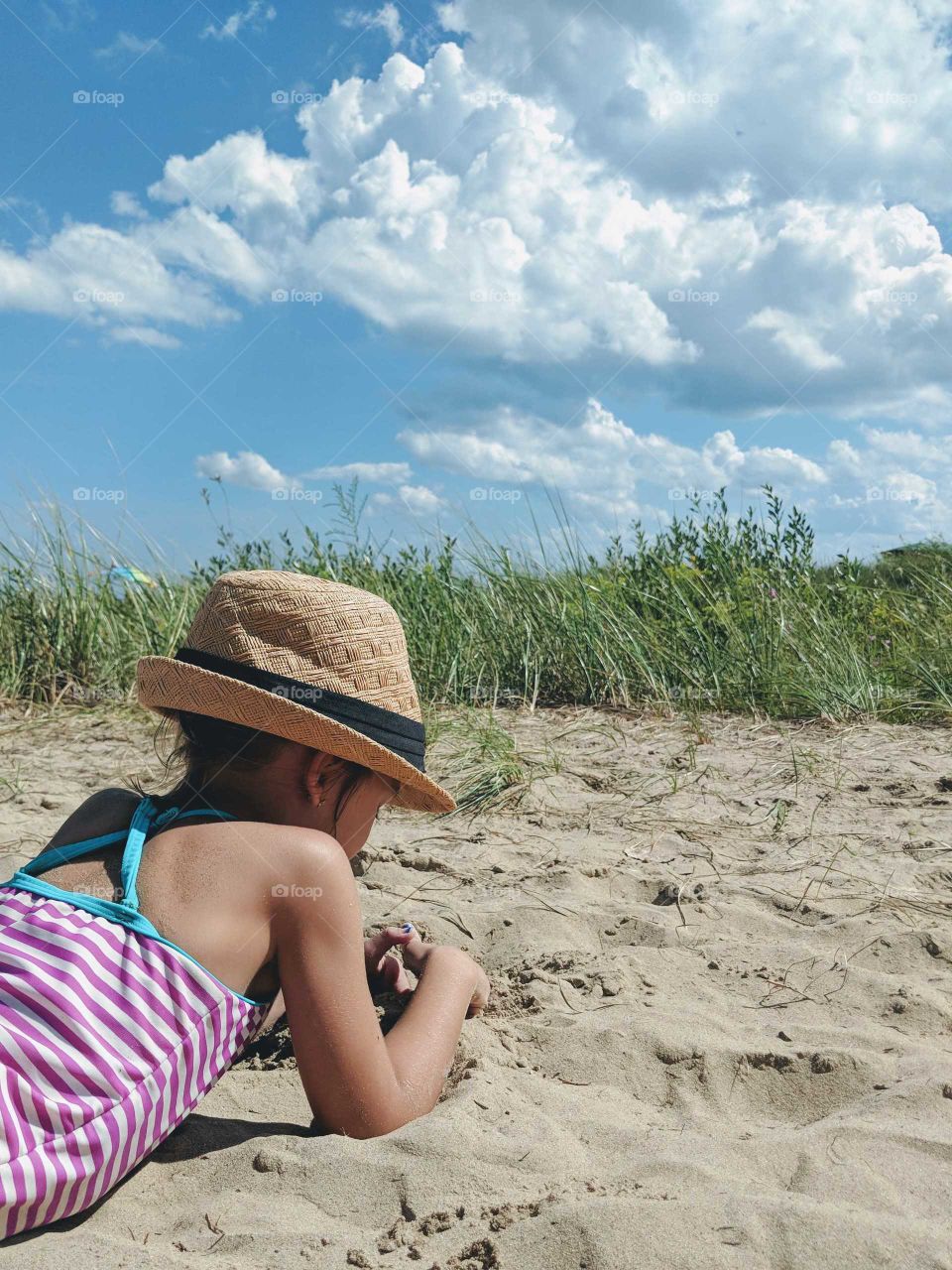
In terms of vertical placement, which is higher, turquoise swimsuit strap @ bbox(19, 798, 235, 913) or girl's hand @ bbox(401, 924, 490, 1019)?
turquoise swimsuit strap @ bbox(19, 798, 235, 913)

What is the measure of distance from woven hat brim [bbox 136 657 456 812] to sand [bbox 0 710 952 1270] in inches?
26.7

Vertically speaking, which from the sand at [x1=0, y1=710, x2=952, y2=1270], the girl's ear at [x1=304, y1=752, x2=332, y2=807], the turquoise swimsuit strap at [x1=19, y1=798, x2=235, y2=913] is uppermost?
the girl's ear at [x1=304, y1=752, x2=332, y2=807]

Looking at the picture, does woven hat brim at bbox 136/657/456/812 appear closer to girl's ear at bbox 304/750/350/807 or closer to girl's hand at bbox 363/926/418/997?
girl's ear at bbox 304/750/350/807

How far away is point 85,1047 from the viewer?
161 centimetres

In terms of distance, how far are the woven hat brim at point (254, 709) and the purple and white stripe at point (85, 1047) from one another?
42 centimetres

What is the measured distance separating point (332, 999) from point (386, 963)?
26.2 inches

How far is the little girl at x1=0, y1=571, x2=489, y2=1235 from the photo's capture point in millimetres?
1609

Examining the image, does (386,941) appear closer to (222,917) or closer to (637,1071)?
(637,1071)

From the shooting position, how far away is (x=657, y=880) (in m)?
3.27

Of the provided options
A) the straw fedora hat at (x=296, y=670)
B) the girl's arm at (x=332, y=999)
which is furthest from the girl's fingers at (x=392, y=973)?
the straw fedora hat at (x=296, y=670)

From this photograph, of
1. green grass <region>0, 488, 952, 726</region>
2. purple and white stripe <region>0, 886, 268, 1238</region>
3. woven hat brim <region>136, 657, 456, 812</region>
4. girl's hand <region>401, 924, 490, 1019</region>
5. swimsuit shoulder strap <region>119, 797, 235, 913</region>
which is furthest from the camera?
green grass <region>0, 488, 952, 726</region>

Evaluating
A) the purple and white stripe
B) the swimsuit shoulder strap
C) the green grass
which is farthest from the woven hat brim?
the green grass
